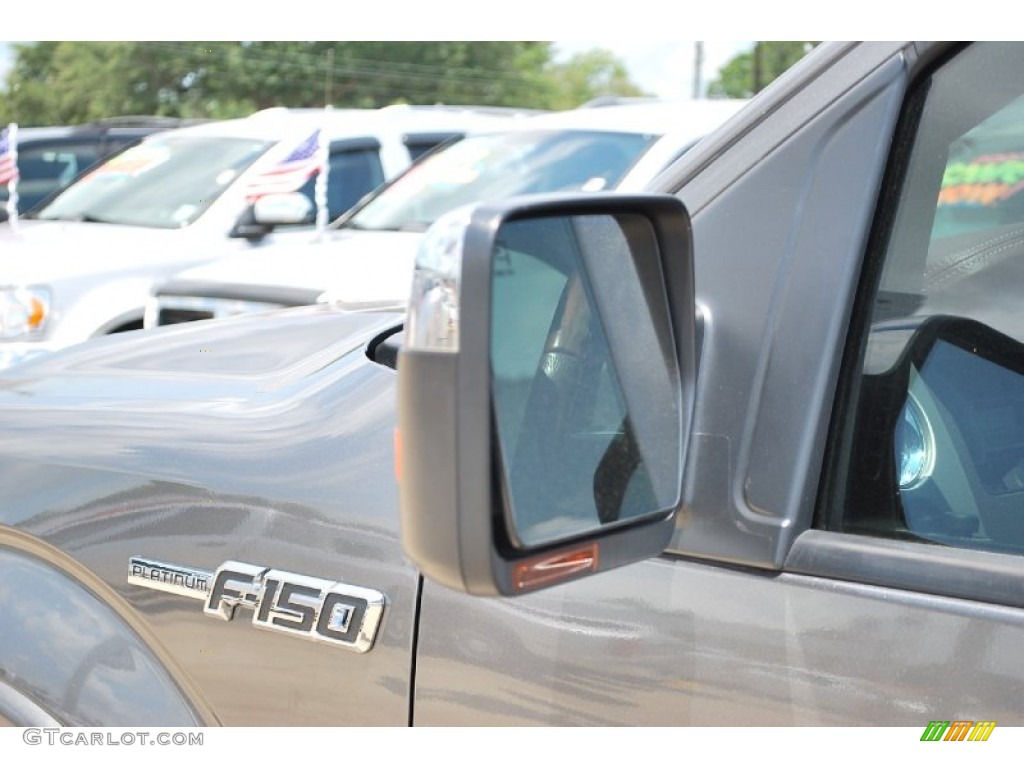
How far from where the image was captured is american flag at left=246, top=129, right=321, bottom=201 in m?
7.43

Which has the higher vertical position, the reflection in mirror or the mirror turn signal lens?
the reflection in mirror

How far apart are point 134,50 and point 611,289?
41638mm

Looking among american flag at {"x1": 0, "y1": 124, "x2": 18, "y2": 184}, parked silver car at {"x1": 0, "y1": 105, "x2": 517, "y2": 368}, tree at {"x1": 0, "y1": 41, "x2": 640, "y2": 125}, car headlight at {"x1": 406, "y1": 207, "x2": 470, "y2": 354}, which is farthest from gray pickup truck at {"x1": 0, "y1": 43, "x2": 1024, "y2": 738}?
tree at {"x1": 0, "y1": 41, "x2": 640, "y2": 125}

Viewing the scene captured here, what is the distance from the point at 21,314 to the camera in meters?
6.31

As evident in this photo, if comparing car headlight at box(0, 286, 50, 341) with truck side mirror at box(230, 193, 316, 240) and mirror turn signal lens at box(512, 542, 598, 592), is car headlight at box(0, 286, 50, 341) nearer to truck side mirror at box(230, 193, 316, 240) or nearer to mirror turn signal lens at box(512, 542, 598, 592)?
truck side mirror at box(230, 193, 316, 240)

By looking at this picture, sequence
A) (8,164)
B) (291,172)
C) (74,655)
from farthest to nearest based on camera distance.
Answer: (8,164) < (291,172) < (74,655)

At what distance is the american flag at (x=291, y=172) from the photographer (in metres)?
7.43

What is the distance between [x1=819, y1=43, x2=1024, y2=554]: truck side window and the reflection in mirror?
0.74ft

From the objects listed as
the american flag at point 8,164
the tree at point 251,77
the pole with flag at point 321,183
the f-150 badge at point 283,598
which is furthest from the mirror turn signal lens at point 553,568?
the tree at point 251,77

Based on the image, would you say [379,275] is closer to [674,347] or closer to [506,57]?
[674,347]

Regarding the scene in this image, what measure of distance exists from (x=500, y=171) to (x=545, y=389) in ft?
18.3

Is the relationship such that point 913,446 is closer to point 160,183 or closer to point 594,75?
point 160,183

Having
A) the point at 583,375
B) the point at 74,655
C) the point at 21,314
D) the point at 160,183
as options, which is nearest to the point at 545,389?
the point at 583,375
